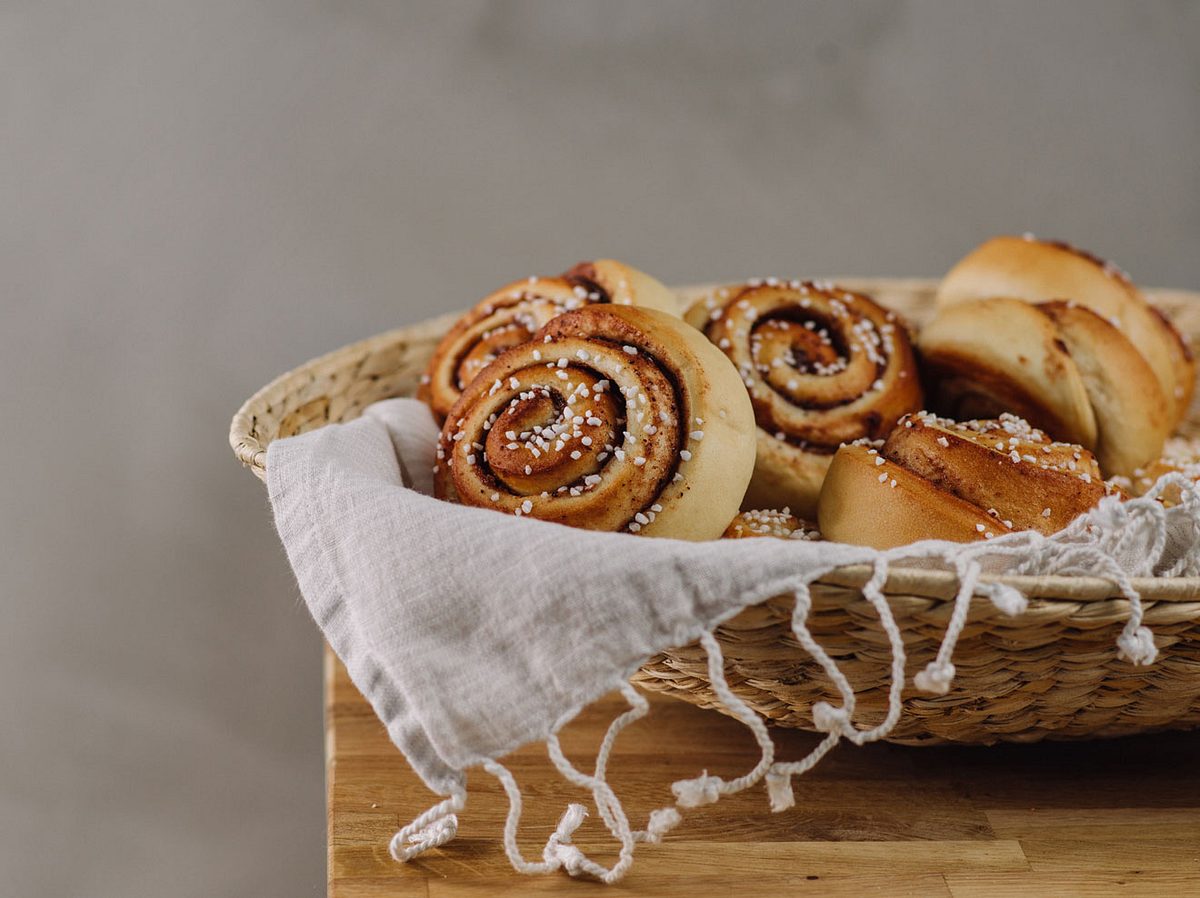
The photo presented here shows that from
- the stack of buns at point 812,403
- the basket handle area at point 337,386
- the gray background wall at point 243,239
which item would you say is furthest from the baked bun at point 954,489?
the gray background wall at point 243,239

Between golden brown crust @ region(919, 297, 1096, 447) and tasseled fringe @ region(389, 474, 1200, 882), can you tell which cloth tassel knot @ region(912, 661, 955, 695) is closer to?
tasseled fringe @ region(389, 474, 1200, 882)

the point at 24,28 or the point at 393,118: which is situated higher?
the point at 24,28

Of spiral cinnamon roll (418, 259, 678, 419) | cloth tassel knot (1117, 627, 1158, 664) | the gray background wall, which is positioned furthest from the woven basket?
the gray background wall

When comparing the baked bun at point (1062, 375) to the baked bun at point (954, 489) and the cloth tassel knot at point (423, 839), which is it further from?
the cloth tassel knot at point (423, 839)

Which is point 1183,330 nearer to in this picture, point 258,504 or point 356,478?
point 356,478

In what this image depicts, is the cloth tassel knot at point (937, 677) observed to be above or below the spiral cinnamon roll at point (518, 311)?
below

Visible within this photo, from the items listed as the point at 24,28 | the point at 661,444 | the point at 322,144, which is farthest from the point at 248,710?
the point at 661,444

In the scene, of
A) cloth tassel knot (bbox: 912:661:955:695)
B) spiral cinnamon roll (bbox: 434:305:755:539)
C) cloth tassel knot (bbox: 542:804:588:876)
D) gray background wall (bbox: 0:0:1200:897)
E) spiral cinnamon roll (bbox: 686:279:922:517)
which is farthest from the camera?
gray background wall (bbox: 0:0:1200:897)
